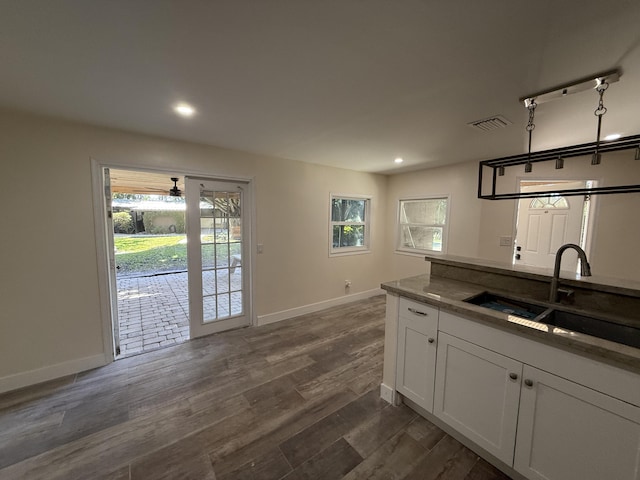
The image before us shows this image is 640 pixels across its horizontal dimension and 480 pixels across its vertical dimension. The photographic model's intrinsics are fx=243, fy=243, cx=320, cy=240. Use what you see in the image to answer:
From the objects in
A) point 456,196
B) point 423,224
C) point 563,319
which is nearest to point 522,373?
point 563,319

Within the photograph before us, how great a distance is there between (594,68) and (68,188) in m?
3.93

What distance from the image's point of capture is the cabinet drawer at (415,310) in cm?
171

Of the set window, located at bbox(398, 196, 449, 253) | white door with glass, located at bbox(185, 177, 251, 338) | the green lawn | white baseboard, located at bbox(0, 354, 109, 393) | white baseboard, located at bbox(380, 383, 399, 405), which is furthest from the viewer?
the green lawn

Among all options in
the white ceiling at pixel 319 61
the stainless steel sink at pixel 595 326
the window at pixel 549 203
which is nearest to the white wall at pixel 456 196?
the window at pixel 549 203

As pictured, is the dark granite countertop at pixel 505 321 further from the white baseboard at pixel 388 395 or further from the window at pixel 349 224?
the window at pixel 349 224

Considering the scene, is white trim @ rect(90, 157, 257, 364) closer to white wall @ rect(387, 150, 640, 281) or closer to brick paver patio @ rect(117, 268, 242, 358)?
brick paver patio @ rect(117, 268, 242, 358)

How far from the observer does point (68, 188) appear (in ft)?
7.32

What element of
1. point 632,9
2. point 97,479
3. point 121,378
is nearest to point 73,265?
point 121,378

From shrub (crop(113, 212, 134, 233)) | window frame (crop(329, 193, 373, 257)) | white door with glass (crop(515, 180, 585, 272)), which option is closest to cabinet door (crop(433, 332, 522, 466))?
window frame (crop(329, 193, 373, 257))

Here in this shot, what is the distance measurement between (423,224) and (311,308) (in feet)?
8.01

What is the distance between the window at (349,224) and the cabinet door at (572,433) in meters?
3.08

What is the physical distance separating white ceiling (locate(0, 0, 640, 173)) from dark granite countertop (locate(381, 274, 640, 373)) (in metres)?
1.37

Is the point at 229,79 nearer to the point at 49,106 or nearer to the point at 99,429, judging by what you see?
the point at 49,106

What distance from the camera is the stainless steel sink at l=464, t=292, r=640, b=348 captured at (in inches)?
54.9
